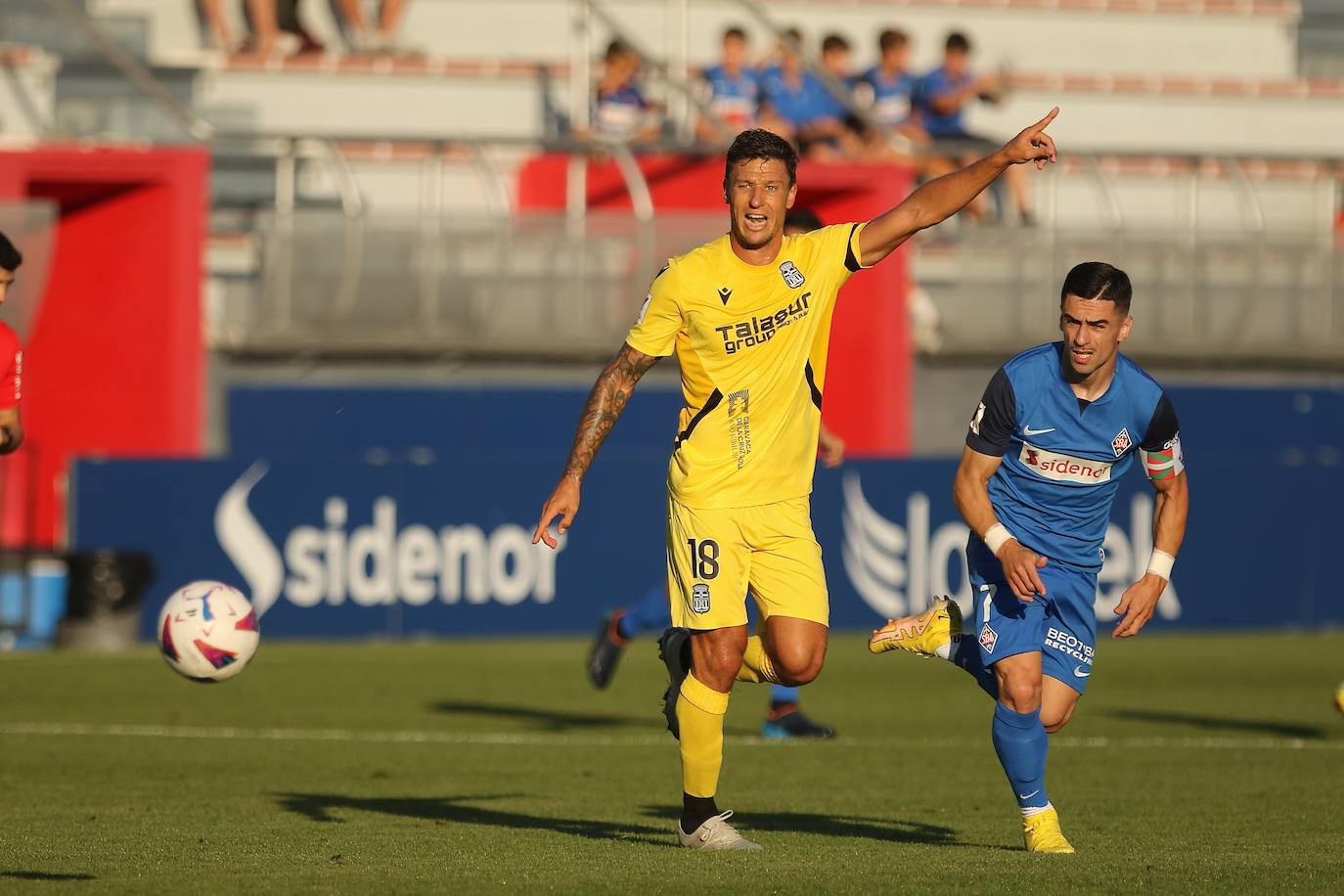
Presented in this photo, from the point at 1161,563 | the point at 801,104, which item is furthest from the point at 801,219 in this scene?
the point at 801,104

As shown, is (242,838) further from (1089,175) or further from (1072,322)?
(1089,175)

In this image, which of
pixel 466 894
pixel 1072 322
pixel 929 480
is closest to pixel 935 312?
pixel 929 480

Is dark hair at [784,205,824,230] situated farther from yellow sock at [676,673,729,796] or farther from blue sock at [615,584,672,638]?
yellow sock at [676,673,729,796]

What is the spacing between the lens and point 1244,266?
20688mm

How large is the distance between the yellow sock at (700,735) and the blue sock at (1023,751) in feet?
3.01

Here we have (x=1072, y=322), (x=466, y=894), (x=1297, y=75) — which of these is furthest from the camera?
(x=1297, y=75)

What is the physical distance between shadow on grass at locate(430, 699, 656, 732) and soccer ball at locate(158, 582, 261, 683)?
298cm

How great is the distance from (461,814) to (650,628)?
3.02 meters

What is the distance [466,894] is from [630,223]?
44.3ft

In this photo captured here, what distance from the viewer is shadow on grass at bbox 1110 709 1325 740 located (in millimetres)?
11547

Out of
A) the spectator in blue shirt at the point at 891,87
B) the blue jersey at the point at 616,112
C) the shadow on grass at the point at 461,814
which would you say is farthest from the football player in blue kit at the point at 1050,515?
the spectator in blue shirt at the point at 891,87

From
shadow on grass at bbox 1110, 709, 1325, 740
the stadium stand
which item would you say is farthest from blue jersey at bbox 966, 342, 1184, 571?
the stadium stand

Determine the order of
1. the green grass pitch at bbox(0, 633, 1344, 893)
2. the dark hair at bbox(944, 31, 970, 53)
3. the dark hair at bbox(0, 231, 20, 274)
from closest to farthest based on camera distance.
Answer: the green grass pitch at bbox(0, 633, 1344, 893) < the dark hair at bbox(0, 231, 20, 274) < the dark hair at bbox(944, 31, 970, 53)

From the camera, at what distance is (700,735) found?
7305 mm
